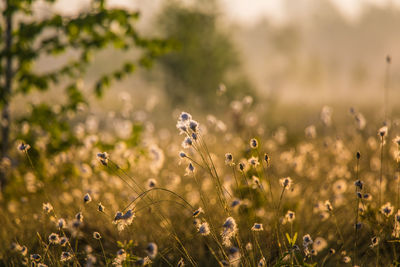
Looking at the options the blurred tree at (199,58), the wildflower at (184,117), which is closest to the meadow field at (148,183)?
the wildflower at (184,117)

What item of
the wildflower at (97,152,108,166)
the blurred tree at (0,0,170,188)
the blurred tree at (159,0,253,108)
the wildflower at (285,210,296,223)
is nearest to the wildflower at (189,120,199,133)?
the wildflower at (97,152,108,166)

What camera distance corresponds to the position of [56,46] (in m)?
4.75

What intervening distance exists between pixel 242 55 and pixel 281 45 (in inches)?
1541

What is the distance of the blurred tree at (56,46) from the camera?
4.41m

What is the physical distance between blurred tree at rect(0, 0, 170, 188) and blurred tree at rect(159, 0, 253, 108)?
38.8 ft

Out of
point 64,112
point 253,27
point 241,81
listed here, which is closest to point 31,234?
point 64,112

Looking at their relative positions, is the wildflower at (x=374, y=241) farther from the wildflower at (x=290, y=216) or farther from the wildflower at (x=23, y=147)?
the wildflower at (x=23, y=147)

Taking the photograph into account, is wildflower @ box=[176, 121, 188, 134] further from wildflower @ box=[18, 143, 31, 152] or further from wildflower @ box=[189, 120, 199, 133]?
wildflower @ box=[18, 143, 31, 152]

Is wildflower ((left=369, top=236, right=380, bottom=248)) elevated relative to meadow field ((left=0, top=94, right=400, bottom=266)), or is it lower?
lower

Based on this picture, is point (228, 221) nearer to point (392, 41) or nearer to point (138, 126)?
point (138, 126)

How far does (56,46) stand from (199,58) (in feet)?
42.3

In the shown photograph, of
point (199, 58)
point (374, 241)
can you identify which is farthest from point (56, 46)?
point (199, 58)

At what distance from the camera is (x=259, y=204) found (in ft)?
13.3

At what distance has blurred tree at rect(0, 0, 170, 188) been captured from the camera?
4414mm
